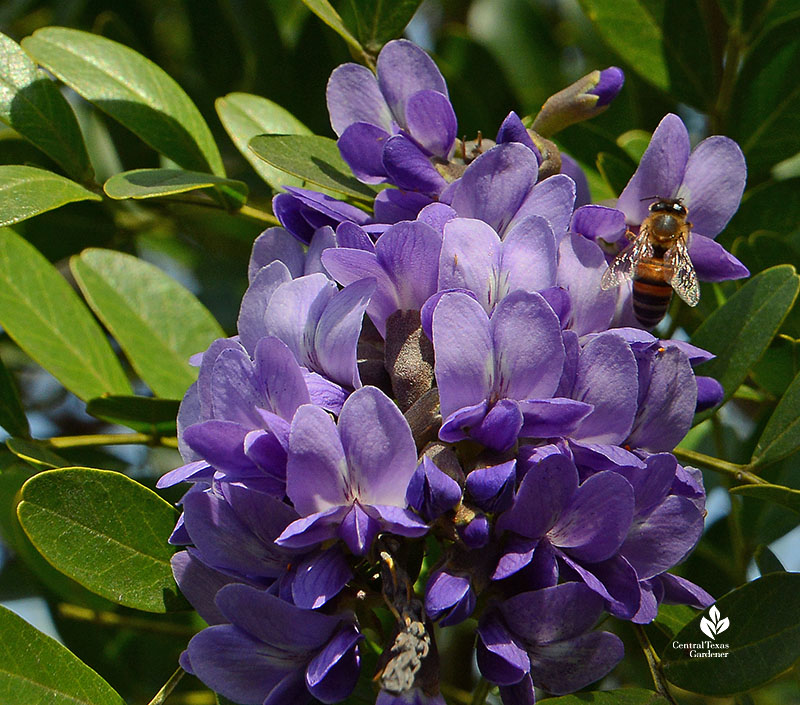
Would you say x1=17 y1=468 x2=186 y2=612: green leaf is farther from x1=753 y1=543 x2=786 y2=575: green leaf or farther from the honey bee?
x1=753 y1=543 x2=786 y2=575: green leaf

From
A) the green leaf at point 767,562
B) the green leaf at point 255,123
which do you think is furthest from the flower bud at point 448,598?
the green leaf at point 255,123

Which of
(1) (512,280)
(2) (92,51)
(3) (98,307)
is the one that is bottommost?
(3) (98,307)

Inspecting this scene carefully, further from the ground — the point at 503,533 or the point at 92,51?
the point at 92,51

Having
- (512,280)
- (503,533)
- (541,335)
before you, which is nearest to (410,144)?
(512,280)

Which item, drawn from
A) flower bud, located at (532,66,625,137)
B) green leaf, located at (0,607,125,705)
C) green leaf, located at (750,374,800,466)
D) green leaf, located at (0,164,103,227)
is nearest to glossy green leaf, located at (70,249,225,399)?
green leaf, located at (0,164,103,227)

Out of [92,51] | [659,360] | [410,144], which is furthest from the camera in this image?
[92,51]

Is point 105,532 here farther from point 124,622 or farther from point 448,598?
point 124,622

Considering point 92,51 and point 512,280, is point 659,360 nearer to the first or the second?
point 512,280
